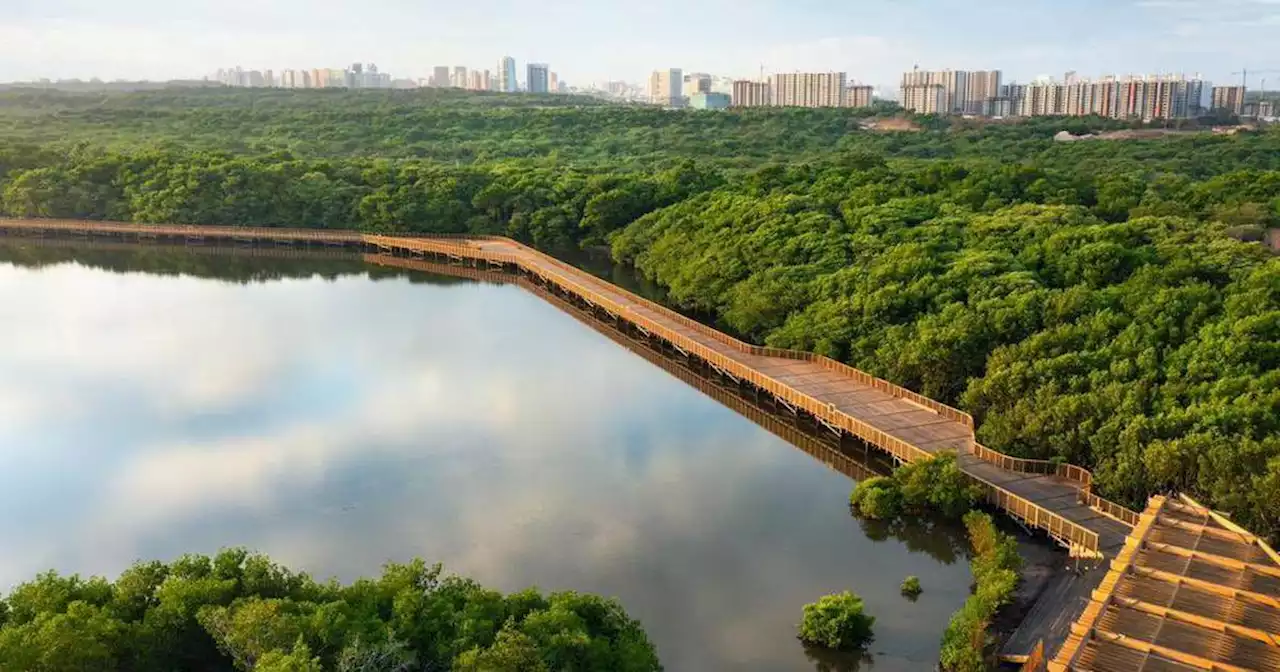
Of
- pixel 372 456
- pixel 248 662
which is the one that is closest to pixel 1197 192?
pixel 372 456

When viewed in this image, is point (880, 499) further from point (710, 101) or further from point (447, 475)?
point (710, 101)

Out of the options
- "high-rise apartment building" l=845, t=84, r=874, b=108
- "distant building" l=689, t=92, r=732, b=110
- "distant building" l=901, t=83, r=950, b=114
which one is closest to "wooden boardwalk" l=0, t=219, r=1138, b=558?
"distant building" l=901, t=83, r=950, b=114

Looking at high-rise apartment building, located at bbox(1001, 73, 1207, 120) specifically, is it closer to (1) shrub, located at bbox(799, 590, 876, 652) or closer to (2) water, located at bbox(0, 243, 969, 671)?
(2) water, located at bbox(0, 243, 969, 671)

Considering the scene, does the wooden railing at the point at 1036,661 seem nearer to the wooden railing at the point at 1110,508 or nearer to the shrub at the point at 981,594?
the shrub at the point at 981,594

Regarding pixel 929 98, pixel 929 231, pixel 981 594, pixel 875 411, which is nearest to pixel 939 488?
pixel 981 594

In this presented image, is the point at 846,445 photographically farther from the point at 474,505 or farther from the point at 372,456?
the point at 372,456

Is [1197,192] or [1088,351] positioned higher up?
[1197,192]
